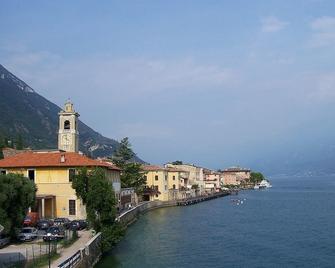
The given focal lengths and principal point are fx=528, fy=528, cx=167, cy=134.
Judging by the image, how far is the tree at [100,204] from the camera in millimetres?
43500

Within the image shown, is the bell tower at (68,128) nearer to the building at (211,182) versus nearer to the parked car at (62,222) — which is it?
the parked car at (62,222)

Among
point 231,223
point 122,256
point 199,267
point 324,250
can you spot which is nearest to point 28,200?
point 122,256

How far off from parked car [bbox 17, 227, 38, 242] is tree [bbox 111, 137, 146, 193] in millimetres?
52804

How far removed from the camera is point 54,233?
140 ft

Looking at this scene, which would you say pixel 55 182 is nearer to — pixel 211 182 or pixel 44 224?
pixel 44 224

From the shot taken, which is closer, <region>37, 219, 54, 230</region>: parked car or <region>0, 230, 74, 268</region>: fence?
<region>0, 230, 74, 268</region>: fence

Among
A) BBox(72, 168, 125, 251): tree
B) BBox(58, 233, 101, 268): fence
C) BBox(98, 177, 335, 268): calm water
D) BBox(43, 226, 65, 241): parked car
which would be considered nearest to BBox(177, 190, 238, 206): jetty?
BBox(98, 177, 335, 268): calm water

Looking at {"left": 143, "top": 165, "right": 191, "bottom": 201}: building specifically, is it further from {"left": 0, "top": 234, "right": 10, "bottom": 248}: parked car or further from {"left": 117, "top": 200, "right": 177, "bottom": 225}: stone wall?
{"left": 0, "top": 234, "right": 10, "bottom": 248}: parked car

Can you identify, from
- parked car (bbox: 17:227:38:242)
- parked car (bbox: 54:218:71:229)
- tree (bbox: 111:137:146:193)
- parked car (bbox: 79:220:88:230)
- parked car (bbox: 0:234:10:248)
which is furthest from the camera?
tree (bbox: 111:137:146:193)

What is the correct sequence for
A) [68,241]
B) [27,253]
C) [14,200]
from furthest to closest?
[14,200] < [68,241] < [27,253]

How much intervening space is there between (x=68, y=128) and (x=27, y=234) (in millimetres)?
31365

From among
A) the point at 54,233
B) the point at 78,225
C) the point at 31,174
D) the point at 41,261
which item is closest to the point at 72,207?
the point at 31,174

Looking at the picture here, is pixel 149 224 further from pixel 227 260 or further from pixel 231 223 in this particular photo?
pixel 227 260

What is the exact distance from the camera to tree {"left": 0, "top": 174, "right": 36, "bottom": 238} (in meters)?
37.9
